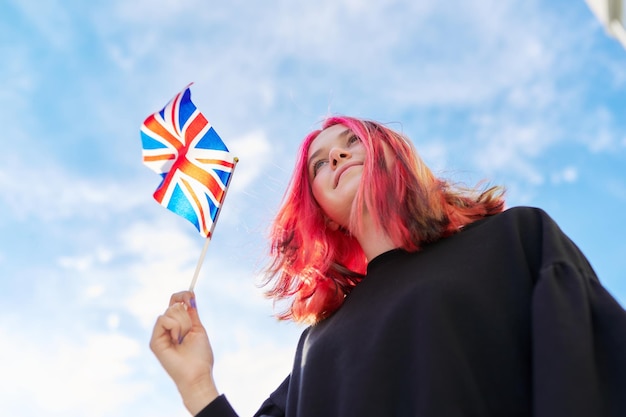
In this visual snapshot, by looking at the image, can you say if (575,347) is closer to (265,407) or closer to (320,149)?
(265,407)

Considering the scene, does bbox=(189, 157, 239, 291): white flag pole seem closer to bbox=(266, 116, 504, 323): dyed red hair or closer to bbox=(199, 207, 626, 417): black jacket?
bbox=(266, 116, 504, 323): dyed red hair

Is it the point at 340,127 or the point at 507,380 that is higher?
the point at 340,127

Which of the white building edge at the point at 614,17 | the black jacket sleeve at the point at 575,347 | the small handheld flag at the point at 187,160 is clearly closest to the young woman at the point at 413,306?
the black jacket sleeve at the point at 575,347

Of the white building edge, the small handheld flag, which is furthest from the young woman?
the white building edge

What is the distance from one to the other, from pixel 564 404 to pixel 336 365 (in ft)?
3.32

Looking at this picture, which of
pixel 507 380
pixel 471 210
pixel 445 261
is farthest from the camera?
pixel 471 210

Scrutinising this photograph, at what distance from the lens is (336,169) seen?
3.34m

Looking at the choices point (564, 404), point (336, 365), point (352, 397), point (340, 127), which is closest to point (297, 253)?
point (340, 127)

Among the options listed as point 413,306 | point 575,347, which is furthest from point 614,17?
point 575,347

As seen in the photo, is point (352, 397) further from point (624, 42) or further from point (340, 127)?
point (624, 42)

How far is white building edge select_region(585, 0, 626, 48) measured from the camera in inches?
197

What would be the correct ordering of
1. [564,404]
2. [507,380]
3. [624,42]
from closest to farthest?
[564,404], [507,380], [624,42]

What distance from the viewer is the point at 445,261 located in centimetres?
266

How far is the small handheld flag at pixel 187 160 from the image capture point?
386 cm
